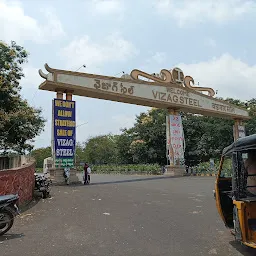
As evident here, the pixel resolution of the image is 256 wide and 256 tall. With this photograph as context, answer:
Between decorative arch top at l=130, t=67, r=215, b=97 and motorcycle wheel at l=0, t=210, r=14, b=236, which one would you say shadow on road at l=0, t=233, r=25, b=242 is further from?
decorative arch top at l=130, t=67, r=215, b=97

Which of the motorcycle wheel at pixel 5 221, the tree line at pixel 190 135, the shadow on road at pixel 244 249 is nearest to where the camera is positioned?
the shadow on road at pixel 244 249

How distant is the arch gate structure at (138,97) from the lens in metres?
17.0

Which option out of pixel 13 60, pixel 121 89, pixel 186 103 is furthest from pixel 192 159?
pixel 13 60

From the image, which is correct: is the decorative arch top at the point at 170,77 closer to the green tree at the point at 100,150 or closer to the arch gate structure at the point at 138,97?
the arch gate structure at the point at 138,97

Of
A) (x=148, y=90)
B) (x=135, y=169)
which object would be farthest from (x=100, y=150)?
(x=148, y=90)

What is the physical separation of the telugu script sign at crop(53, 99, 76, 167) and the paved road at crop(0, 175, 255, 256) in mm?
6091

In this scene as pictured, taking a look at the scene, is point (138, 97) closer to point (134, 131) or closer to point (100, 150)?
point (134, 131)

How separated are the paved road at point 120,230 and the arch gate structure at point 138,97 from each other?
262 inches

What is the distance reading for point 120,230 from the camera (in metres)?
6.88

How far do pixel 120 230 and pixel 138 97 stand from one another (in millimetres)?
14717

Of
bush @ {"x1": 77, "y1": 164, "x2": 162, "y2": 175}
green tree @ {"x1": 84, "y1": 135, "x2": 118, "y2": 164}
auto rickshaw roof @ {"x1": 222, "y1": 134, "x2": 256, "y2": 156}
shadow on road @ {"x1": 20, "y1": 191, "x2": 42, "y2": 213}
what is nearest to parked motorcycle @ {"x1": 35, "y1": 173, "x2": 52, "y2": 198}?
shadow on road @ {"x1": 20, "y1": 191, "x2": 42, "y2": 213}

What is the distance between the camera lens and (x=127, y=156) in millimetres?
43375

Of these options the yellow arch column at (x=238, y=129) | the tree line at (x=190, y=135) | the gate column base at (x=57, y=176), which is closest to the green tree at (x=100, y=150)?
the tree line at (x=190, y=135)

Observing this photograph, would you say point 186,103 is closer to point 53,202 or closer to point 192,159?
point 192,159
